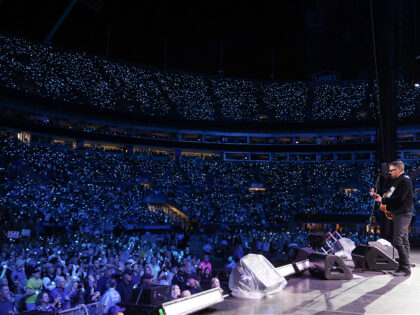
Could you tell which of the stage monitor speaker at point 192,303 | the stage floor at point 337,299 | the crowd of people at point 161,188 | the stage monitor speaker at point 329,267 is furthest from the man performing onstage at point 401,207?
the crowd of people at point 161,188

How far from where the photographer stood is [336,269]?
549 cm

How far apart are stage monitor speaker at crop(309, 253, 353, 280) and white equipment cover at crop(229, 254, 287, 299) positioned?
48.9 inches

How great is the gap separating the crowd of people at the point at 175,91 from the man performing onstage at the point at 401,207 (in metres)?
30.4

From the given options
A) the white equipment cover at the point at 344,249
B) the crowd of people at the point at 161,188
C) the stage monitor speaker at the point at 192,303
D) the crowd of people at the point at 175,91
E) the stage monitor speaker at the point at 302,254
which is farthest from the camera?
the crowd of people at the point at 175,91

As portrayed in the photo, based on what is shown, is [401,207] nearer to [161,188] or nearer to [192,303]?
[192,303]

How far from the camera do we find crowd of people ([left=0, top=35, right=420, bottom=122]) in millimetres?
33594

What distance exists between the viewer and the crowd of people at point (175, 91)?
110ft

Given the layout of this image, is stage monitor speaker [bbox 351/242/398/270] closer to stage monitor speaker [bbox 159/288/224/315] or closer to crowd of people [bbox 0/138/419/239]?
stage monitor speaker [bbox 159/288/224/315]

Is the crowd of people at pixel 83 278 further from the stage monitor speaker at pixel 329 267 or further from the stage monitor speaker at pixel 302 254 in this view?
the stage monitor speaker at pixel 329 267

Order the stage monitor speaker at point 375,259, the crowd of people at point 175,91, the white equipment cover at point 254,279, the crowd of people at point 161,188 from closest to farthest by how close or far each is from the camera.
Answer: the white equipment cover at point 254,279 → the stage monitor speaker at point 375,259 → the crowd of people at point 161,188 → the crowd of people at point 175,91

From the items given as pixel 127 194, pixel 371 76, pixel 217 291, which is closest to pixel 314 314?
pixel 217 291

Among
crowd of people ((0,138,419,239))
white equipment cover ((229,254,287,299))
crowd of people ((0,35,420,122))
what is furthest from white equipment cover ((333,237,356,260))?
crowd of people ((0,35,420,122))

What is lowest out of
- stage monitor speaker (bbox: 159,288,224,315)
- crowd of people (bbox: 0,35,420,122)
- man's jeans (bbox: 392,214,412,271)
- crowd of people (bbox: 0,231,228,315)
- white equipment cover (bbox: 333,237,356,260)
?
crowd of people (bbox: 0,231,228,315)

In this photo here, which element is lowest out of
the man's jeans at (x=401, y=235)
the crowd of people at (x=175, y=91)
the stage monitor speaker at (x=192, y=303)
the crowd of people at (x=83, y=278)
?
the crowd of people at (x=83, y=278)
